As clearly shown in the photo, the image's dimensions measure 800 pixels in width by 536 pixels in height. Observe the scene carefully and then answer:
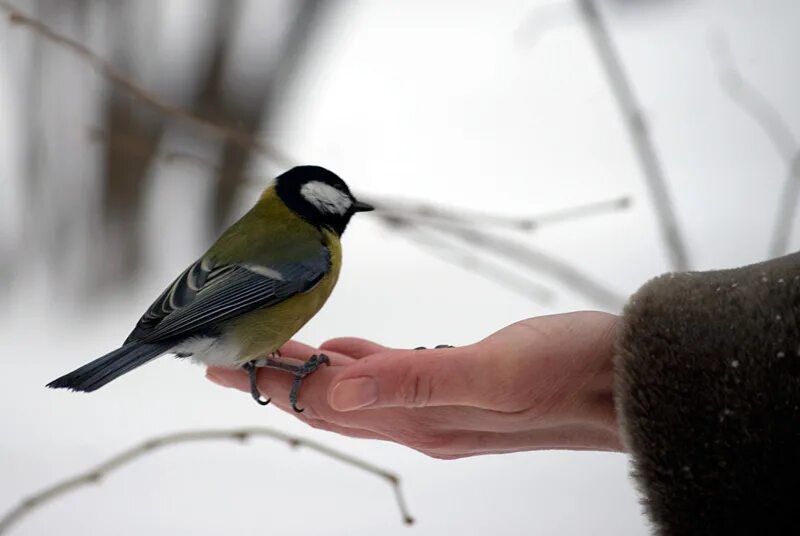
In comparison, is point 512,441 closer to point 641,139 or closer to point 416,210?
point 416,210

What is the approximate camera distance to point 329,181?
941 mm

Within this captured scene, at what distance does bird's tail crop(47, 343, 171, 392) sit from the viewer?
728 mm

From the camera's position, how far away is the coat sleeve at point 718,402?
1.86 ft

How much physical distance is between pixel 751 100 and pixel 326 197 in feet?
3.39

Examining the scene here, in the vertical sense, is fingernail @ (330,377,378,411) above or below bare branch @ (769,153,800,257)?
below

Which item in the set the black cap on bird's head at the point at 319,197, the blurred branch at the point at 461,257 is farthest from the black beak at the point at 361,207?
the blurred branch at the point at 461,257

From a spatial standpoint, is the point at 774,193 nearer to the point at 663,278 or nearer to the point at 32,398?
the point at 663,278

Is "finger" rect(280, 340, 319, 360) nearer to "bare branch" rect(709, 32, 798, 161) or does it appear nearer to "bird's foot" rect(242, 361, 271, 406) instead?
"bird's foot" rect(242, 361, 271, 406)

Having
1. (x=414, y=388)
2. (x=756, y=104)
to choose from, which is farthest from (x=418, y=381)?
(x=756, y=104)

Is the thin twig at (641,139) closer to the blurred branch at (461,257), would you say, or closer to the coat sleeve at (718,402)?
the blurred branch at (461,257)

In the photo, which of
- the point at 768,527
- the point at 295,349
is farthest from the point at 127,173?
the point at 768,527

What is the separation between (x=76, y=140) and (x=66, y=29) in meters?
0.19

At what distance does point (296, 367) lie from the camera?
921mm

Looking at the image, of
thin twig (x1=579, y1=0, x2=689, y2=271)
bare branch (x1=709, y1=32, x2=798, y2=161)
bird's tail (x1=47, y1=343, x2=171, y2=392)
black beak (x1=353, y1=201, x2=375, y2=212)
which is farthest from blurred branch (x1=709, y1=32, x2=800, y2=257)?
bird's tail (x1=47, y1=343, x2=171, y2=392)
